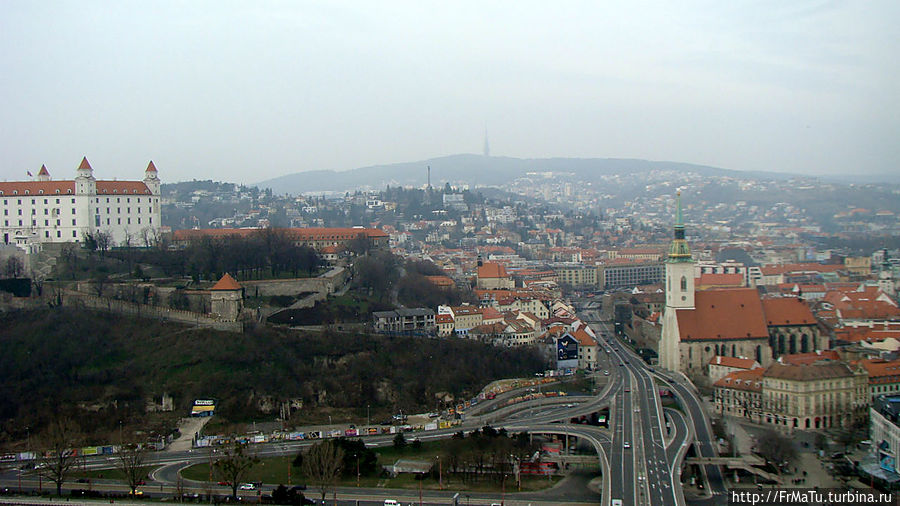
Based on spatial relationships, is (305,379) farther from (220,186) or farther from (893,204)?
(220,186)

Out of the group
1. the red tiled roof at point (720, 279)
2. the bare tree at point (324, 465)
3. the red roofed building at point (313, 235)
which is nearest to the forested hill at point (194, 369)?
the bare tree at point (324, 465)

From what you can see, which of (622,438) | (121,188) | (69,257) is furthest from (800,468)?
(121,188)

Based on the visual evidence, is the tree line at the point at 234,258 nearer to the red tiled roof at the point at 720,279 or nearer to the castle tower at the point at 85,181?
the castle tower at the point at 85,181

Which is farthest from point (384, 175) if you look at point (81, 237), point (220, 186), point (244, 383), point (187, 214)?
point (244, 383)

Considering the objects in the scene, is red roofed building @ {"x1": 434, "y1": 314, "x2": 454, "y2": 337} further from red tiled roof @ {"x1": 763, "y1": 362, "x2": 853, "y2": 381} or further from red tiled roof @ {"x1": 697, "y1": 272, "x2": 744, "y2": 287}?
red tiled roof @ {"x1": 763, "y1": 362, "x2": 853, "y2": 381}

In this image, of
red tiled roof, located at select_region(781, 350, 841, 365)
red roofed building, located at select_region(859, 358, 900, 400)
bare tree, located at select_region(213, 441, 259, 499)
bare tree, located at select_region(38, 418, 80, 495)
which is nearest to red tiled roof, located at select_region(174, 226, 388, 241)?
bare tree, located at select_region(38, 418, 80, 495)

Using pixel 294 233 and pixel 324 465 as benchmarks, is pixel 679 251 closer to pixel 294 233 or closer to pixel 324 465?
pixel 324 465
